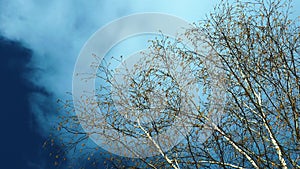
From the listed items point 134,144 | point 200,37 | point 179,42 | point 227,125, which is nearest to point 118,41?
point 179,42

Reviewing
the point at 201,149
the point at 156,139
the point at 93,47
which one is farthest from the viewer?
the point at 93,47

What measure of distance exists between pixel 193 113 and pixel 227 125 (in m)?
1.00

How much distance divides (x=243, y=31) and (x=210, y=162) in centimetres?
199

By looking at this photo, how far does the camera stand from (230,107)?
5.60m

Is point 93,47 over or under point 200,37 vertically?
over

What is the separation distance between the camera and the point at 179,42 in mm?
6246

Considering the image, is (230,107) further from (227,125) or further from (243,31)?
(243,31)

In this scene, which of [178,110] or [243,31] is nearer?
[178,110]

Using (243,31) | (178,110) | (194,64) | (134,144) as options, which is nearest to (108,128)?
(134,144)

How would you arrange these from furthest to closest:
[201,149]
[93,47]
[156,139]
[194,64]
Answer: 1. [93,47]
2. [194,64]
3. [156,139]
4. [201,149]

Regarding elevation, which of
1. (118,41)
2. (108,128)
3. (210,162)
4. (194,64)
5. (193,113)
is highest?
(118,41)

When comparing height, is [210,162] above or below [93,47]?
below

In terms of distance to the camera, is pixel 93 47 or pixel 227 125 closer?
pixel 227 125

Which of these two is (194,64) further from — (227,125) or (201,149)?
(201,149)
